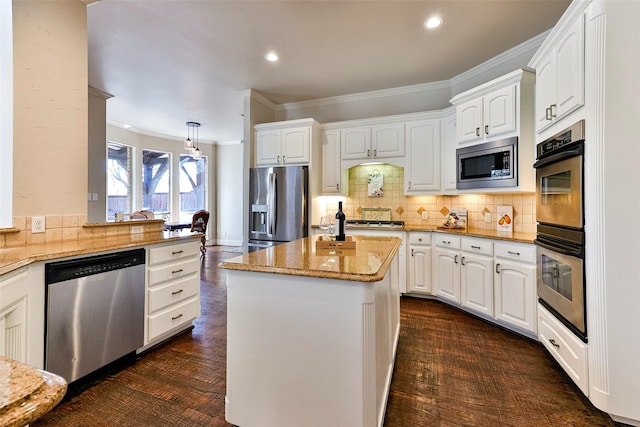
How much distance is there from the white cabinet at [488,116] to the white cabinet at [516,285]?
1164 millimetres

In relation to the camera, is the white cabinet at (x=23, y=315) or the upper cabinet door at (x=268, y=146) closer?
the white cabinet at (x=23, y=315)

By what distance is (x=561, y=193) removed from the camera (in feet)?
6.63

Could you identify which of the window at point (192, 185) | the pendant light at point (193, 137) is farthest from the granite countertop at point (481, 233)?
the window at point (192, 185)

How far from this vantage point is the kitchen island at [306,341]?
1.33 meters

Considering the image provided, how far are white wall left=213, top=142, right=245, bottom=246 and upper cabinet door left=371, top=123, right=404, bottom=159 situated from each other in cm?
501

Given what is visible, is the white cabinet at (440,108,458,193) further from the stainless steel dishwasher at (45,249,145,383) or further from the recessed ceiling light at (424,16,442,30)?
the stainless steel dishwasher at (45,249,145,383)

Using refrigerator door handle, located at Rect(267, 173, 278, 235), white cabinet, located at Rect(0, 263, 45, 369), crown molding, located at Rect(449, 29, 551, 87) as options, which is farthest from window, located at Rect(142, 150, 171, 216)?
crown molding, located at Rect(449, 29, 551, 87)

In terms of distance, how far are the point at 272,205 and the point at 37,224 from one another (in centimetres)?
241

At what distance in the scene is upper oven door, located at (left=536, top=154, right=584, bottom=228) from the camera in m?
1.81

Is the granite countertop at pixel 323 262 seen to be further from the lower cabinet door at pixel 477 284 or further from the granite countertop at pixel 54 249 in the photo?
the lower cabinet door at pixel 477 284

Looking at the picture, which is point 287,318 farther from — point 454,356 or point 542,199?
point 542,199

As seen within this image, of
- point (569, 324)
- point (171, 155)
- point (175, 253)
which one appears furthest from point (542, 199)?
point (171, 155)

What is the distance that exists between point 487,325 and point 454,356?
2.76 ft

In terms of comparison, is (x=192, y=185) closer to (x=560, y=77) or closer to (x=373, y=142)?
(x=373, y=142)
